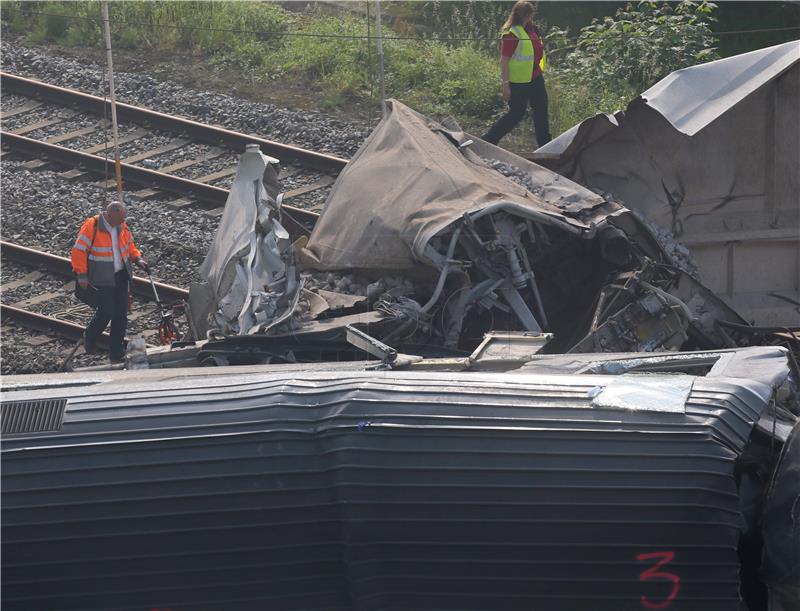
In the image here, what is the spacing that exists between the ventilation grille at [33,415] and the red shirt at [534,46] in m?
6.43

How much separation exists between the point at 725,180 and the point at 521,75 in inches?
103

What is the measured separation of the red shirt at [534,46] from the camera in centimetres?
981

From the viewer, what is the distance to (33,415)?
442 cm

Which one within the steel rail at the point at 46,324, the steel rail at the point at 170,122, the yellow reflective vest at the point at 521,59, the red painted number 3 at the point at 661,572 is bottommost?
the steel rail at the point at 46,324

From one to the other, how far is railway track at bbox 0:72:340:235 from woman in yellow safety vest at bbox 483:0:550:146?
161 cm

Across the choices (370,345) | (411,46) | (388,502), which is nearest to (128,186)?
(411,46)

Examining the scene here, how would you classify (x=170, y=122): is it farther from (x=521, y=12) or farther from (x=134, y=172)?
(x=521, y=12)

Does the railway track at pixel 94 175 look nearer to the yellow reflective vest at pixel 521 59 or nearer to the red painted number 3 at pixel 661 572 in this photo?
the yellow reflective vest at pixel 521 59

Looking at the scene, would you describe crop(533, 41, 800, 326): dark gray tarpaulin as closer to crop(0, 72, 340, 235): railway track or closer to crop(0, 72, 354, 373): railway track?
crop(0, 72, 354, 373): railway track

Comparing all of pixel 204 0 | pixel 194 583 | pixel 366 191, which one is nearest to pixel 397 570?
pixel 194 583

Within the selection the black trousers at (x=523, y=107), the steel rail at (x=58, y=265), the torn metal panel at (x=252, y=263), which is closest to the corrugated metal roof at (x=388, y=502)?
Answer: the torn metal panel at (x=252, y=263)

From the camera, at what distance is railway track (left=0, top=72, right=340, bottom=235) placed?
988cm

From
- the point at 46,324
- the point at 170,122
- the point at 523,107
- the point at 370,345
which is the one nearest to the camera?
the point at 370,345

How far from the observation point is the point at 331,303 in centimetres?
639
